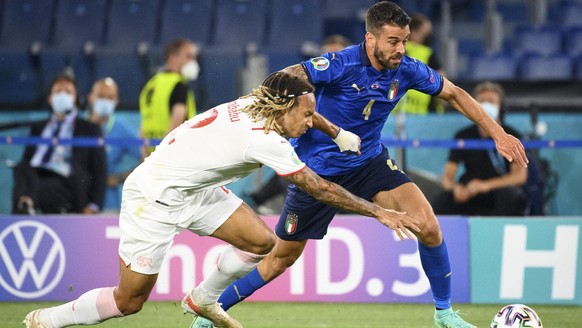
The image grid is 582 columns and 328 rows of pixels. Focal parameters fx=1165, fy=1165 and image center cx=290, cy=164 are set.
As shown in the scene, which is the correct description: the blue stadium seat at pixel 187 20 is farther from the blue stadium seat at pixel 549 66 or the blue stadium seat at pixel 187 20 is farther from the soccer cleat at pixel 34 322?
the soccer cleat at pixel 34 322

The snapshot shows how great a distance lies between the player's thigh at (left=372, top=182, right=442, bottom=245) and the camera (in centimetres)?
702

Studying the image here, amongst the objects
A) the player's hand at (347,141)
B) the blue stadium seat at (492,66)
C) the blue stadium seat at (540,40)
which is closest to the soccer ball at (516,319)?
the player's hand at (347,141)

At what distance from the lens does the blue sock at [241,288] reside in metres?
7.31

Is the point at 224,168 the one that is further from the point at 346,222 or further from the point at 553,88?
the point at 553,88

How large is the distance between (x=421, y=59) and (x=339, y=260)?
3.17 m

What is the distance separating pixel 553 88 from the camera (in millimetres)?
11992

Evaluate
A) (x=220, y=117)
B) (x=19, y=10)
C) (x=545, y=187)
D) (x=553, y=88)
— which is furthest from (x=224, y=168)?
(x=19, y=10)

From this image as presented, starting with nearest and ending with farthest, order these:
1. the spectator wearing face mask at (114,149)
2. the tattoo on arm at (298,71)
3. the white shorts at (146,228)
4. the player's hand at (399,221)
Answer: the player's hand at (399,221) → the white shorts at (146,228) → the tattoo on arm at (298,71) → the spectator wearing face mask at (114,149)

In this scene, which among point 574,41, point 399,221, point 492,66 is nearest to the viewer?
point 399,221

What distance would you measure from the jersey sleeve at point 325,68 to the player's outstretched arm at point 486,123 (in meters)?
0.72

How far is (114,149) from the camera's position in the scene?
11453 millimetres

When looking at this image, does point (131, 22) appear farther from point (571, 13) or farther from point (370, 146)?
point (370, 146)

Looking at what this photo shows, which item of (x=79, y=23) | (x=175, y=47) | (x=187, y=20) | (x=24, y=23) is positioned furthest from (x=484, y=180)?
(x=24, y=23)

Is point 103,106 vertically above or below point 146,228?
below
